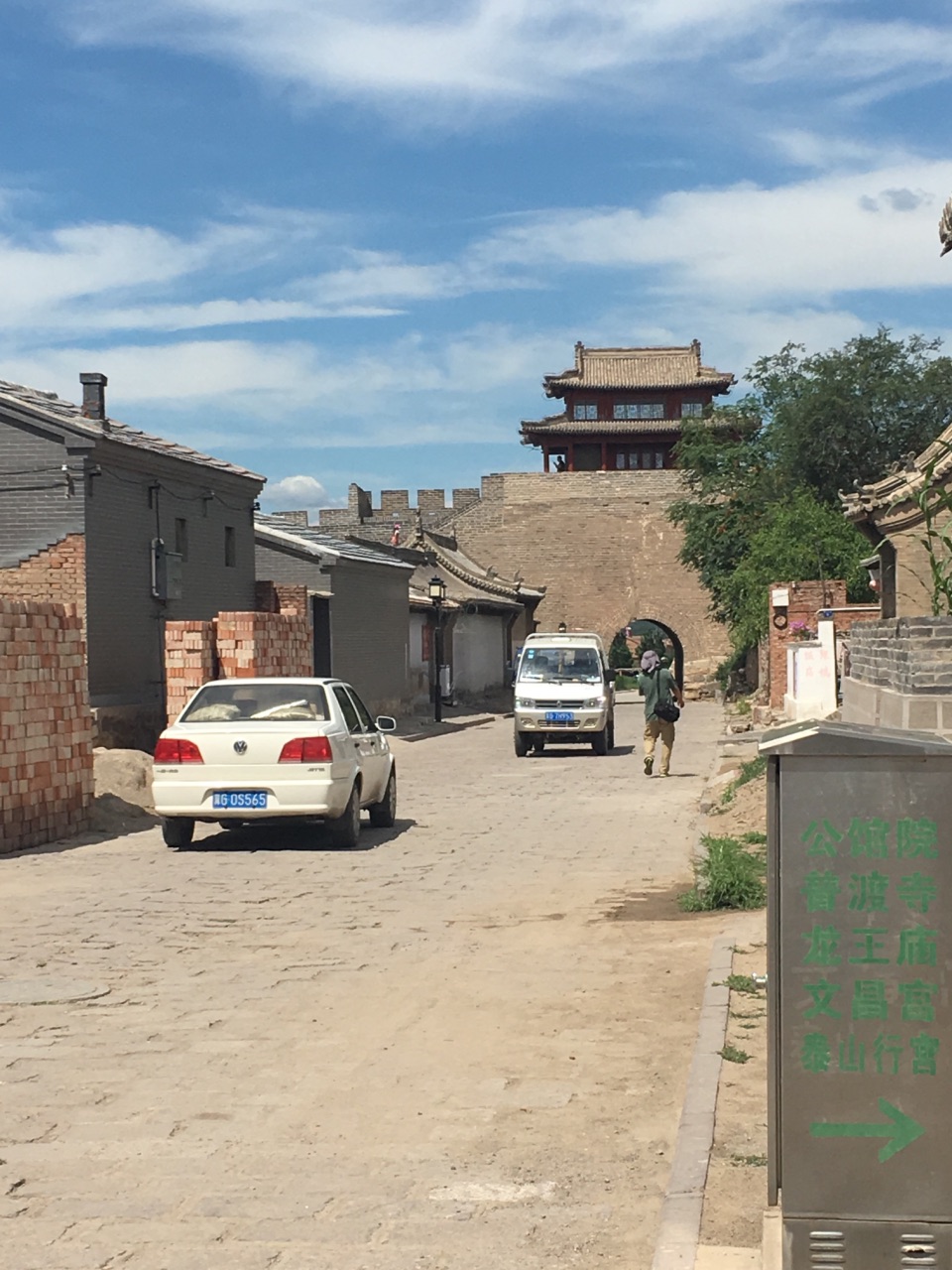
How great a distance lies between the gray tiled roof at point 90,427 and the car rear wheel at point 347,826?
10.3m

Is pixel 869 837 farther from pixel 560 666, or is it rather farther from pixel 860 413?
pixel 860 413

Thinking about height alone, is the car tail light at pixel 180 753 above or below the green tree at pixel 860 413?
below

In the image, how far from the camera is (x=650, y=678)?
Result: 21047 mm

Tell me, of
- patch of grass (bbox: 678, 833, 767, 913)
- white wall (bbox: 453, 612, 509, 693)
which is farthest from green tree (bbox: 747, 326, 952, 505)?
patch of grass (bbox: 678, 833, 767, 913)

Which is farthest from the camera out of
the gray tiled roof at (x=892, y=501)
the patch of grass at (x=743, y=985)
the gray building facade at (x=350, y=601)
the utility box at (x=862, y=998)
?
the gray building facade at (x=350, y=601)

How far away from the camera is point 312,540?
36.2 meters

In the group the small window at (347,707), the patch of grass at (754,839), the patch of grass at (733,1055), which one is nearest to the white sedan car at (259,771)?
the small window at (347,707)

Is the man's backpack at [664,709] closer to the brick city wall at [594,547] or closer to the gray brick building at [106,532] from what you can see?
the gray brick building at [106,532]

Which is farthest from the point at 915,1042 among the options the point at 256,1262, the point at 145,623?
the point at 145,623

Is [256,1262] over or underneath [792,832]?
underneath

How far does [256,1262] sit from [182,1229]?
37 centimetres

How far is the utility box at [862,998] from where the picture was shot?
3752mm

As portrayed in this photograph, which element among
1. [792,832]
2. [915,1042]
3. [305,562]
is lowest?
[915,1042]

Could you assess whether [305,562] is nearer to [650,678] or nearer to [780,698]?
[780,698]
